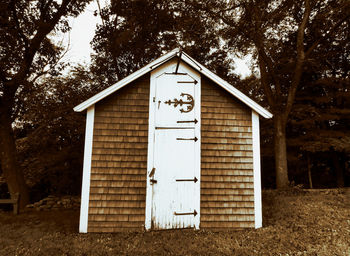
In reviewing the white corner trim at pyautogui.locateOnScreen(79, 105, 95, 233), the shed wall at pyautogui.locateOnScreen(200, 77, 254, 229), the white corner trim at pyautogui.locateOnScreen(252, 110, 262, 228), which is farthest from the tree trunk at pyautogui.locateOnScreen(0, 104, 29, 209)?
the white corner trim at pyautogui.locateOnScreen(252, 110, 262, 228)

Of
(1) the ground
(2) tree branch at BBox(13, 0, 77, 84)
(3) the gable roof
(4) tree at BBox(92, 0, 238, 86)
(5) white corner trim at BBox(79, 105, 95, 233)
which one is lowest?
(1) the ground

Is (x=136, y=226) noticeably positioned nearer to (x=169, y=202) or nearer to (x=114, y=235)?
(x=114, y=235)

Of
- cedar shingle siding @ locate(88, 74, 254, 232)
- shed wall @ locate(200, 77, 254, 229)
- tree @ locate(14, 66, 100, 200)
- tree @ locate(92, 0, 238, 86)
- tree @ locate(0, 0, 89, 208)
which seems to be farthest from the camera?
tree @ locate(92, 0, 238, 86)

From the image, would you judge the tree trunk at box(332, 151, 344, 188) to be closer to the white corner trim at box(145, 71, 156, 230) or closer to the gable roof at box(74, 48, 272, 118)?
the gable roof at box(74, 48, 272, 118)

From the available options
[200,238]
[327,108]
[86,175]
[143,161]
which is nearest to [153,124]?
[143,161]

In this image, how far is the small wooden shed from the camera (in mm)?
5789

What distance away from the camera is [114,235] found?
547 centimetres

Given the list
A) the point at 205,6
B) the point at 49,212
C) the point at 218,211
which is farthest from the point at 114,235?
the point at 205,6

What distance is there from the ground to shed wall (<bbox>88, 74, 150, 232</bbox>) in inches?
17.1

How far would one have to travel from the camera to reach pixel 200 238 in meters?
5.27

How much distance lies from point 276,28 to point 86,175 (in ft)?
37.6

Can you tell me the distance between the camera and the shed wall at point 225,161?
5.95 metres

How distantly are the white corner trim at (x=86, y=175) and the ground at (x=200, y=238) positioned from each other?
0.36 m

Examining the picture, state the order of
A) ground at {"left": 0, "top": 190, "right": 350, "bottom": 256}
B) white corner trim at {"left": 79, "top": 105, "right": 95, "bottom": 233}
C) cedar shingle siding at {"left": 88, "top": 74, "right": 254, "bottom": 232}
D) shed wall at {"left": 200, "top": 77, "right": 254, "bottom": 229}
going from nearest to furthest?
ground at {"left": 0, "top": 190, "right": 350, "bottom": 256}, white corner trim at {"left": 79, "top": 105, "right": 95, "bottom": 233}, cedar shingle siding at {"left": 88, "top": 74, "right": 254, "bottom": 232}, shed wall at {"left": 200, "top": 77, "right": 254, "bottom": 229}
